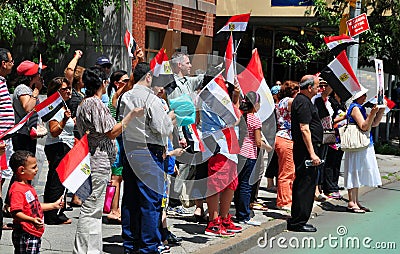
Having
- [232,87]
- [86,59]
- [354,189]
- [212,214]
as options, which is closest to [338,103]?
[354,189]

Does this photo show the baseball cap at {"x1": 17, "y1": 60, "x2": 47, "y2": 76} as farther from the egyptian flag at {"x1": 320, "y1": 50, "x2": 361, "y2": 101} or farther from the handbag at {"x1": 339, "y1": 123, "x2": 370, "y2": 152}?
the handbag at {"x1": 339, "y1": 123, "x2": 370, "y2": 152}

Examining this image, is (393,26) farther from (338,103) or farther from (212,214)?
(212,214)

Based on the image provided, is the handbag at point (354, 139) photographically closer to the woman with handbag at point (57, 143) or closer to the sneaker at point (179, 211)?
the sneaker at point (179, 211)

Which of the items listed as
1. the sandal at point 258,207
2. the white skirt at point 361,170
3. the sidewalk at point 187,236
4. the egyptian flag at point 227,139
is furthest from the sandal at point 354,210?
the egyptian flag at point 227,139

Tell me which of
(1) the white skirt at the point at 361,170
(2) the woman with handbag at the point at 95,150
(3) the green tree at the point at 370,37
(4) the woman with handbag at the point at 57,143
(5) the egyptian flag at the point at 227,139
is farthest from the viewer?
(3) the green tree at the point at 370,37

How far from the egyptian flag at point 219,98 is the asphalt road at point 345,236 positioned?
164 cm

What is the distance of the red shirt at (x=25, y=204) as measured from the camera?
5.56 metres

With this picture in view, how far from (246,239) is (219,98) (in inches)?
67.3

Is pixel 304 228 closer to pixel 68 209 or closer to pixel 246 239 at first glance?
pixel 246 239

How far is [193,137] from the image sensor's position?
7371 mm

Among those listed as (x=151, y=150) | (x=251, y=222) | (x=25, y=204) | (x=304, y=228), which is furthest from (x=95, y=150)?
(x=304, y=228)

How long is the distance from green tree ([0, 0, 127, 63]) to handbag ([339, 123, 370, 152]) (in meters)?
6.11

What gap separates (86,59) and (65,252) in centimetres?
1096

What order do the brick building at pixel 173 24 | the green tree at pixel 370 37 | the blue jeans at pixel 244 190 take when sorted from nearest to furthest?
the blue jeans at pixel 244 190
the green tree at pixel 370 37
the brick building at pixel 173 24
